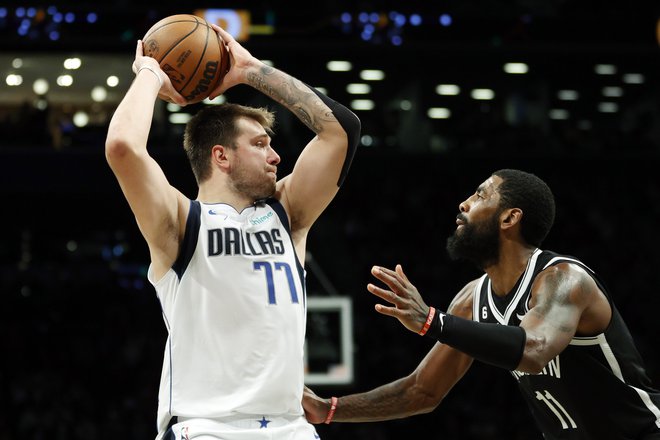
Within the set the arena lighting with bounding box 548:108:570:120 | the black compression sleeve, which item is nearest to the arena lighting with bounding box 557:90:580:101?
the arena lighting with bounding box 548:108:570:120

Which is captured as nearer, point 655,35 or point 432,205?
point 655,35

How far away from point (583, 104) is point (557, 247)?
2433 mm

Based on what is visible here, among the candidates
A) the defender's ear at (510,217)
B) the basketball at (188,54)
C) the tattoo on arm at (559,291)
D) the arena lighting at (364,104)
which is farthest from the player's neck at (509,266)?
the arena lighting at (364,104)

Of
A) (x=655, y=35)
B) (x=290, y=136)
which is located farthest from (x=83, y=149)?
(x=655, y=35)

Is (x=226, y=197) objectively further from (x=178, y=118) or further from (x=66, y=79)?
(x=66, y=79)

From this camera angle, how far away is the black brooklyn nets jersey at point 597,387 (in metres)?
4.02

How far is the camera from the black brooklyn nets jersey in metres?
4.02

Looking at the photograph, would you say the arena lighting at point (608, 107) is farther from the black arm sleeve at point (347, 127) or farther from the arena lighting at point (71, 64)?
the black arm sleeve at point (347, 127)

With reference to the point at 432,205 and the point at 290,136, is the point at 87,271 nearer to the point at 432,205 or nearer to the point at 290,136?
the point at 290,136

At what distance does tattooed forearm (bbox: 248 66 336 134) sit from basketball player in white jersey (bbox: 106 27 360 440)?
0.55 ft

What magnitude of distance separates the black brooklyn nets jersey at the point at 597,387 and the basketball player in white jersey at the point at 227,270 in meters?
1.23

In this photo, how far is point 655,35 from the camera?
14.1 m

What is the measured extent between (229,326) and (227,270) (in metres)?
0.22

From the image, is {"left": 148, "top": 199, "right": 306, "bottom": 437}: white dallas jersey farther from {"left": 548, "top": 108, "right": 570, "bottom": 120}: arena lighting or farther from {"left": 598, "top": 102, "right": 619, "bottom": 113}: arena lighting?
{"left": 598, "top": 102, "right": 619, "bottom": 113}: arena lighting
